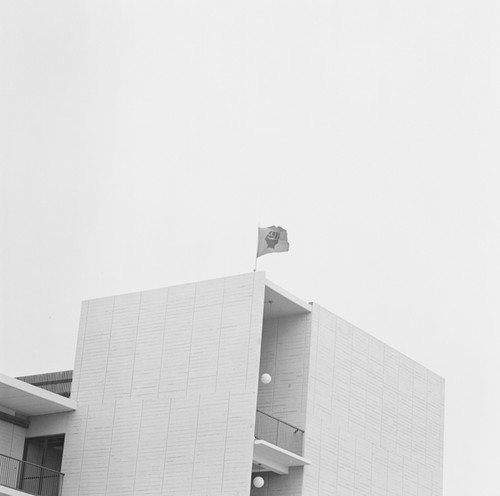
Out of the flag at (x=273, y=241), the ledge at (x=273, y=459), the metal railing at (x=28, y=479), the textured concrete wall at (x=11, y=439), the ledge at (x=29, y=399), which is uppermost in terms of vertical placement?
the flag at (x=273, y=241)

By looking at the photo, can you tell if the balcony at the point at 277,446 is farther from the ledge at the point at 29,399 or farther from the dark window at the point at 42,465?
the dark window at the point at 42,465

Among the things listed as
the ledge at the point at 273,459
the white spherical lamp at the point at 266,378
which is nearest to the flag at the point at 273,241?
the white spherical lamp at the point at 266,378

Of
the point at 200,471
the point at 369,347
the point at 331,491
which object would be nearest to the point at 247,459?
the point at 200,471

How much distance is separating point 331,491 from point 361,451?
228 centimetres

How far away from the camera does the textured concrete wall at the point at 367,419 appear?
136 ft

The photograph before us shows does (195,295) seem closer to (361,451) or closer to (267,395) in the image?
(267,395)

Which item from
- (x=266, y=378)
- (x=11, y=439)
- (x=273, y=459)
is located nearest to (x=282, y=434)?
(x=273, y=459)

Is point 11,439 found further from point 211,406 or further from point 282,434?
point 282,434

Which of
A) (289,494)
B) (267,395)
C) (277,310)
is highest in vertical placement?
(277,310)

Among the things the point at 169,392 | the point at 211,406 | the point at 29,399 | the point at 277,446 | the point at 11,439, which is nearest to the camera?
the point at 211,406

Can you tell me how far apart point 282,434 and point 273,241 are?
617 cm

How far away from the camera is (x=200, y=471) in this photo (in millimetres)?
38875

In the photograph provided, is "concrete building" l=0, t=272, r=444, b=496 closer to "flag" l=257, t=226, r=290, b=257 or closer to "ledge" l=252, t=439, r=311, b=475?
"ledge" l=252, t=439, r=311, b=475

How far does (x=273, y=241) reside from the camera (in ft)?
139
